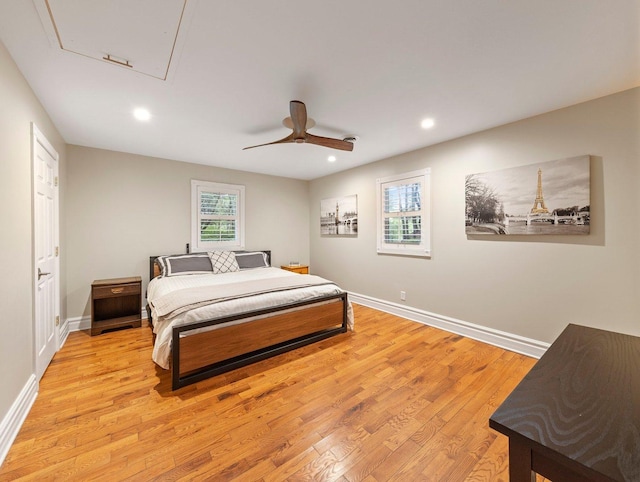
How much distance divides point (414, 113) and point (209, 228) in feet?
11.9

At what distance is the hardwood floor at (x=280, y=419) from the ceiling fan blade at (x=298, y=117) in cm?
→ 220

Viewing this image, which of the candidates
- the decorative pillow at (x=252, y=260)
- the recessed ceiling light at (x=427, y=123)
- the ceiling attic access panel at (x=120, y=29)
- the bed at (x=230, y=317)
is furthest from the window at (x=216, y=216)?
the recessed ceiling light at (x=427, y=123)

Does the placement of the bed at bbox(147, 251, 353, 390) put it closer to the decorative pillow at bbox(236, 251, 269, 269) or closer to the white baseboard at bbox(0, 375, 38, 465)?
the decorative pillow at bbox(236, 251, 269, 269)

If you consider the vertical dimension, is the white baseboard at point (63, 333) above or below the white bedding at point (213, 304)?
below

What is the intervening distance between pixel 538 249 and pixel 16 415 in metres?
4.41

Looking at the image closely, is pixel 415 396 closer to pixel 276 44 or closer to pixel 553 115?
pixel 276 44

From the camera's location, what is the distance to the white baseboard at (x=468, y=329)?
2.82 meters

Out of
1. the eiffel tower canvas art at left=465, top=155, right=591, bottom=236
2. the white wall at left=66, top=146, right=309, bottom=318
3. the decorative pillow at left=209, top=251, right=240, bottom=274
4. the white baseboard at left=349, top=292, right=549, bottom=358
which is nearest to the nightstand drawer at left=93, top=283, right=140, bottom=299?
the white wall at left=66, top=146, right=309, bottom=318

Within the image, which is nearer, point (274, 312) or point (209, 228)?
point (274, 312)

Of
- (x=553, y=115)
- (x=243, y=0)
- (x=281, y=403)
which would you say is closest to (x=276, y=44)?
(x=243, y=0)

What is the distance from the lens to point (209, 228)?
4.69 meters

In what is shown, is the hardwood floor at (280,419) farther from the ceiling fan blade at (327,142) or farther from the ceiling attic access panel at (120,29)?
the ceiling attic access panel at (120,29)

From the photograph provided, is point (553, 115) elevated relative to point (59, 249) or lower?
elevated

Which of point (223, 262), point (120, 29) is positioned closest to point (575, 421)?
point (120, 29)
